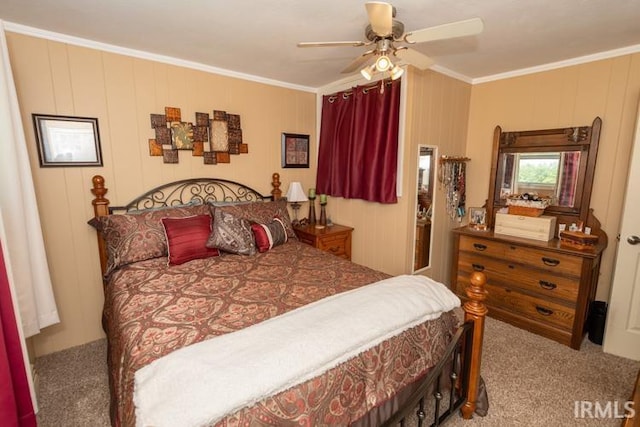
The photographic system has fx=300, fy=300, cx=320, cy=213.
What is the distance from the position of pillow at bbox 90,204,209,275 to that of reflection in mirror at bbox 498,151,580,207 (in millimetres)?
3314

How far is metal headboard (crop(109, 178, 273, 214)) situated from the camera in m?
2.67

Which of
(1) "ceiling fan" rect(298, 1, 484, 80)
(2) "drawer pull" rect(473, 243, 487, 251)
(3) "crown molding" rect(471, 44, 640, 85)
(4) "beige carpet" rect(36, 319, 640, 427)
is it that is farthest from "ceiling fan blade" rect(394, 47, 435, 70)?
(4) "beige carpet" rect(36, 319, 640, 427)

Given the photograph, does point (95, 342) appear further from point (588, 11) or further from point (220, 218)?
point (588, 11)

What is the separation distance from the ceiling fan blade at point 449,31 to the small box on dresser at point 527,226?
1.93 meters

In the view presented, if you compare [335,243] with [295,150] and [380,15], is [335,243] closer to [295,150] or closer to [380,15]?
[295,150]

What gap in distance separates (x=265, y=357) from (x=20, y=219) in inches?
75.4

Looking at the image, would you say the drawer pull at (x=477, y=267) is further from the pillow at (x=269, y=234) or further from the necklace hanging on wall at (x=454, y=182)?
the pillow at (x=269, y=234)

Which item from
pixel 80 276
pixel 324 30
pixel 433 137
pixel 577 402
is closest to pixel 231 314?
pixel 80 276

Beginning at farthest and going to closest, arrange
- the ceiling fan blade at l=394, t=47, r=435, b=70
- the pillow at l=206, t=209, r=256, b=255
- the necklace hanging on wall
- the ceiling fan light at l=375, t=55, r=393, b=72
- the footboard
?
the necklace hanging on wall
the pillow at l=206, t=209, r=256, b=255
the ceiling fan blade at l=394, t=47, r=435, b=70
the ceiling fan light at l=375, t=55, r=393, b=72
the footboard

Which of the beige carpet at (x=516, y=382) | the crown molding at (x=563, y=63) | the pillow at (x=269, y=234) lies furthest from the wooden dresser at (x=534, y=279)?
the pillow at (x=269, y=234)

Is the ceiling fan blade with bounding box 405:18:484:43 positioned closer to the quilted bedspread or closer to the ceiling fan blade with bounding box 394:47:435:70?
the ceiling fan blade with bounding box 394:47:435:70

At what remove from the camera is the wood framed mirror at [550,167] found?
2646mm

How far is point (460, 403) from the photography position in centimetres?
169

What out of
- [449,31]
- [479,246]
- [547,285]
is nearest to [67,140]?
[449,31]
